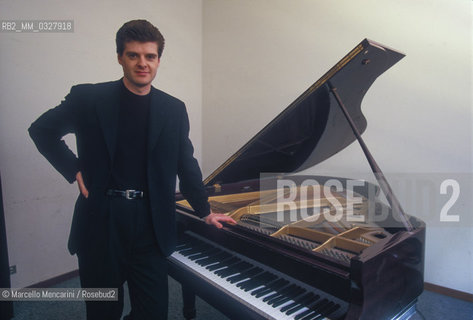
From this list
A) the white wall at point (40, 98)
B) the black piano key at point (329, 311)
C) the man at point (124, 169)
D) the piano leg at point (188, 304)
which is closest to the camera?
the black piano key at point (329, 311)

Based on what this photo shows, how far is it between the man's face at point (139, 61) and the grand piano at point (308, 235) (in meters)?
0.54

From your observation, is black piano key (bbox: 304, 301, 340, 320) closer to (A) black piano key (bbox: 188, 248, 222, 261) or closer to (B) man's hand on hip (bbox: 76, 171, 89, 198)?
(A) black piano key (bbox: 188, 248, 222, 261)

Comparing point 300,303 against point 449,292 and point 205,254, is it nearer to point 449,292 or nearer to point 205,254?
point 205,254

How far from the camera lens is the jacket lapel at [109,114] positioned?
3.66ft

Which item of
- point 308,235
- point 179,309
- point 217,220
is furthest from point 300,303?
point 179,309

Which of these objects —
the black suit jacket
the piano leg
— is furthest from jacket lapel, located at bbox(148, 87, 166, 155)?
the piano leg

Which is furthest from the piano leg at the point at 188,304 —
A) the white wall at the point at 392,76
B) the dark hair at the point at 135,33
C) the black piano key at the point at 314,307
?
the white wall at the point at 392,76

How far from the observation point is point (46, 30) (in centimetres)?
231

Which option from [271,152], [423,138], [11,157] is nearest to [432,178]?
[423,138]

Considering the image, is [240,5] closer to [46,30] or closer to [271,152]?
[46,30]

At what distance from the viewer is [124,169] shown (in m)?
1.16

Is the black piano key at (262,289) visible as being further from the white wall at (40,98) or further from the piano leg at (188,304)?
the white wall at (40,98)

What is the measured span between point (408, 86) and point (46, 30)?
2861 mm

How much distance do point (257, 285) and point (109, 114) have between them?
84 centimetres
